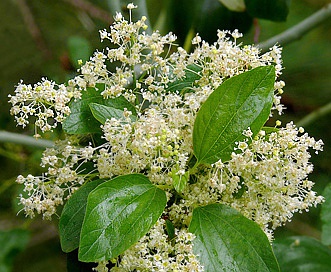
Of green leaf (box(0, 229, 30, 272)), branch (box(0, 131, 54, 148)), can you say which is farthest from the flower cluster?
green leaf (box(0, 229, 30, 272))

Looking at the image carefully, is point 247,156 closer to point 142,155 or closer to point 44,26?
point 142,155

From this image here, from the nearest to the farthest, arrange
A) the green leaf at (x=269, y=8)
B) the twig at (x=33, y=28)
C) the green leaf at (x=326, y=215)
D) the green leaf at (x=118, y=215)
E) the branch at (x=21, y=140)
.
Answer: the green leaf at (x=118, y=215) → the green leaf at (x=326, y=215) → the branch at (x=21, y=140) → the green leaf at (x=269, y=8) → the twig at (x=33, y=28)

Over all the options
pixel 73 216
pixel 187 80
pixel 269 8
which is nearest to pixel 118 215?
pixel 73 216

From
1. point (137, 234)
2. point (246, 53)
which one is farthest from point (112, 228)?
point (246, 53)

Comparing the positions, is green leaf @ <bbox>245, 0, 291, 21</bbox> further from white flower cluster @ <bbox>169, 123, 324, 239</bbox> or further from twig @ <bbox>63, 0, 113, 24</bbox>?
twig @ <bbox>63, 0, 113, 24</bbox>

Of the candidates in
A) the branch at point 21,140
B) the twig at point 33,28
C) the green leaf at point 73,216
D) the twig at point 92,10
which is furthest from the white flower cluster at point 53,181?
the twig at point 33,28

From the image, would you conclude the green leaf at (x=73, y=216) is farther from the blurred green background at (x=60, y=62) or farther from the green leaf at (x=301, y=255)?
the blurred green background at (x=60, y=62)
